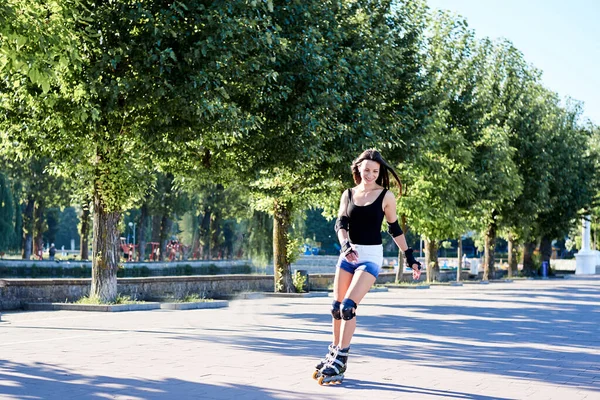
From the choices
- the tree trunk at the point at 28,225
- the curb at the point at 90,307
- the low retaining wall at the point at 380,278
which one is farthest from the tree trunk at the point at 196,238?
the curb at the point at 90,307

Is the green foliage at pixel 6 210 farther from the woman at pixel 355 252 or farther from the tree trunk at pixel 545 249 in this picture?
the woman at pixel 355 252

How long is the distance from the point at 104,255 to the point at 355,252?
12315 millimetres

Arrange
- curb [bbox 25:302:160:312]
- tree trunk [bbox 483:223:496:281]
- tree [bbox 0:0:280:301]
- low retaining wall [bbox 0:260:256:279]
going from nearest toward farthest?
tree [bbox 0:0:280:301] → curb [bbox 25:302:160:312] → low retaining wall [bbox 0:260:256:279] → tree trunk [bbox 483:223:496:281]

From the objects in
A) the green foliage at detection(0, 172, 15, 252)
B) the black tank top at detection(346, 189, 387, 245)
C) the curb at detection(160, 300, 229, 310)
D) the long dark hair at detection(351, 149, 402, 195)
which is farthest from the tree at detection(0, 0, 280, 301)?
the green foliage at detection(0, 172, 15, 252)

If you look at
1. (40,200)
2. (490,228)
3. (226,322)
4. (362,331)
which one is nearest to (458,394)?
(362,331)

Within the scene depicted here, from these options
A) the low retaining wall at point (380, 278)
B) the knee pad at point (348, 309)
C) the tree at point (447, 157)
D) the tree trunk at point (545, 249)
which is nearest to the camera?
the knee pad at point (348, 309)

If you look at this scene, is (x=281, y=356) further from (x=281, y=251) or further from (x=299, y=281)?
(x=299, y=281)

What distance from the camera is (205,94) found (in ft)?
58.3

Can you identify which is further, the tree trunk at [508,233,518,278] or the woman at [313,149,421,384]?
the tree trunk at [508,233,518,278]

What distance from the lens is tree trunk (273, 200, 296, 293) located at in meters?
27.5

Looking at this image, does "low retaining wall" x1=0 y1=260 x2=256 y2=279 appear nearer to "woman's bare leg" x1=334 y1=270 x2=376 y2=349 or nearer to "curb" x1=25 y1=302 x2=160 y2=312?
"curb" x1=25 y1=302 x2=160 y2=312

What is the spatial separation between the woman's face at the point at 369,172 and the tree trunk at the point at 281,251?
734 inches

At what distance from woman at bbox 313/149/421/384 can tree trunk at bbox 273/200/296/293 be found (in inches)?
734

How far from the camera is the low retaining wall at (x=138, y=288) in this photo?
19828mm
